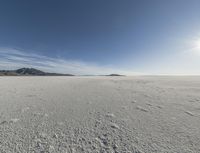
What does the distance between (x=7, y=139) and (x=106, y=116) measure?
5.97 feet

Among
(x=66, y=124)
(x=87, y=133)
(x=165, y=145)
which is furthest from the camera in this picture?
(x=66, y=124)

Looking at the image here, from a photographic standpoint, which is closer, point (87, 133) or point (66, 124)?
point (87, 133)

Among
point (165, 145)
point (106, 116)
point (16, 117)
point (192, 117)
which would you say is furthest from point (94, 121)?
point (192, 117)

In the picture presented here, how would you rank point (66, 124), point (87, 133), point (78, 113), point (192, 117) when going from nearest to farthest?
1. point (87, 133)
2. point (66, 124)
3. point (192, 117)
4. point (78, 113)

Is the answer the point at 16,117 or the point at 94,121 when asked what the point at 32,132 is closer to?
the point at 16,117

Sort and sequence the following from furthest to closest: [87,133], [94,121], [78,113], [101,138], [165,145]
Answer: [78,113], [94,121], [87,133], [101,138], [165,145]

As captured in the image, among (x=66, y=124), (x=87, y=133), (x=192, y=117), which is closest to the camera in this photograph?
(x=87, y=133)

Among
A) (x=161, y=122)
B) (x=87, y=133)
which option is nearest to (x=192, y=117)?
(x=161, y=122)

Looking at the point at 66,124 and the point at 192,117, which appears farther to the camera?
the point at 192,117

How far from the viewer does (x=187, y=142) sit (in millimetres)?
1614

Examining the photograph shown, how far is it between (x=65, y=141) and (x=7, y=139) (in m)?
0.88

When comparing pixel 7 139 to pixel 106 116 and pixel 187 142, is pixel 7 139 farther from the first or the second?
pixel 187 142

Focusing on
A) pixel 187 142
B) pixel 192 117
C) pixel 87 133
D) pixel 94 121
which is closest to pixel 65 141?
pixel 87 133

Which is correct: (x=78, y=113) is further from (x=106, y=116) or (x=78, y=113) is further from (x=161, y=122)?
(x=161, y=122)
